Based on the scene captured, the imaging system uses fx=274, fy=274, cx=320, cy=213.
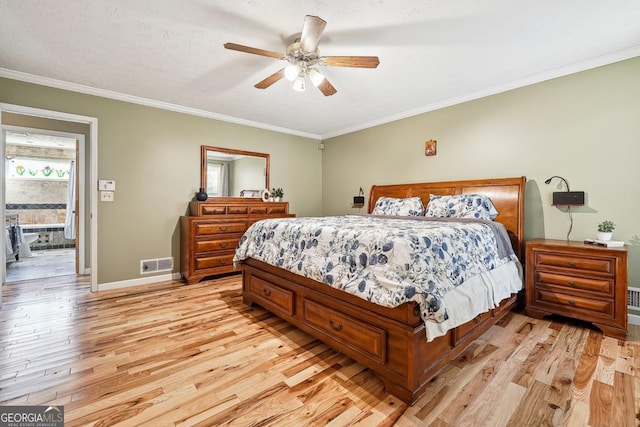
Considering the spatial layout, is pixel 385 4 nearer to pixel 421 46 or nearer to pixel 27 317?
pixel 421 46

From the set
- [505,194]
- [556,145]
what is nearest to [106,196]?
[505,194]

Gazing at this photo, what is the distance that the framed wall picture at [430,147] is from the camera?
398 centimetres

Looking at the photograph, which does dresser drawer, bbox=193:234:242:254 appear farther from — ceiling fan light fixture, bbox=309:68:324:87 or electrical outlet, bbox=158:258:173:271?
ceiling fan light fixture, bbox=309:68:324:87

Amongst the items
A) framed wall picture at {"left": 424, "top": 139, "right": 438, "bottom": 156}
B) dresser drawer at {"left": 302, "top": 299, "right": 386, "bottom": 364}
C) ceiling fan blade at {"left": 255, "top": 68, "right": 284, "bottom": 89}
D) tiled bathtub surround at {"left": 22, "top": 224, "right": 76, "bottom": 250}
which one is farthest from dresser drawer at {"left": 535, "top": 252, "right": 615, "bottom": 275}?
tiled bathtub surround at {"left": 22, "top": 224, "right": 76, "bottom": 250}

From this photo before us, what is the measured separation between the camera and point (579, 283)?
2.50 metres

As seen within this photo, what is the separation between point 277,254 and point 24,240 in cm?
630

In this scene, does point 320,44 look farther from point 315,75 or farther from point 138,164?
point 138,164

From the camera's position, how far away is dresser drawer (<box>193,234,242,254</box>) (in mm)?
3908

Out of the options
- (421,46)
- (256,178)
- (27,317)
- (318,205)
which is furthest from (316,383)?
(318,205)

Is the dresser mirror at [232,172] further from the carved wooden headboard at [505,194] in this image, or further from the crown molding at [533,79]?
the carved wooden headboard at [505,194]

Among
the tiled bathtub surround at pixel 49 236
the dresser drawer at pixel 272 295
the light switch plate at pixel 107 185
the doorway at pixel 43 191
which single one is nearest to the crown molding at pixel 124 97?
the light switch plate at pixel 107 185

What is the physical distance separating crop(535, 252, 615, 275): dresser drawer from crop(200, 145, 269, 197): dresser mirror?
4085 millimetres

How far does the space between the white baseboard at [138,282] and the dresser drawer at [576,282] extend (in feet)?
15.1

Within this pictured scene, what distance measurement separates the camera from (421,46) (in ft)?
8.16
